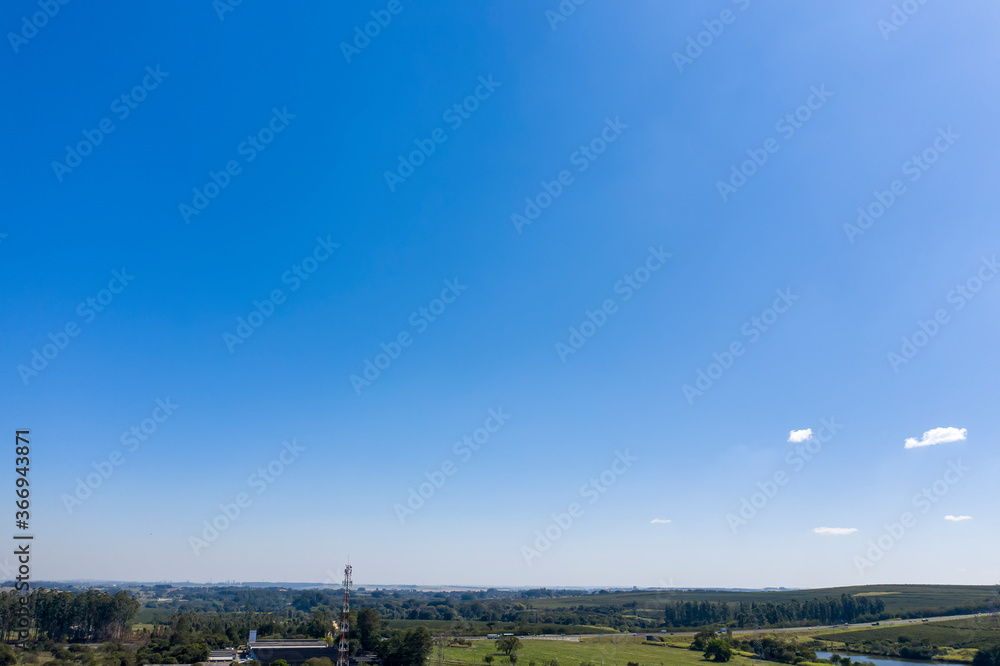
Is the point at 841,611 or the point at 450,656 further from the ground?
the point at 450,656

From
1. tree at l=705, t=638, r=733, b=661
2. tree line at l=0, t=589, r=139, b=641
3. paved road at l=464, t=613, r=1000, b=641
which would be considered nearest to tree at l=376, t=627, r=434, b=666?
paved road at l=464, t=613, r=1000, b=641

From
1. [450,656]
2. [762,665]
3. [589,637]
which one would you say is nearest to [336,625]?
[450,656]

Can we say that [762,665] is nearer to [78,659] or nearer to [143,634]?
[78,659]

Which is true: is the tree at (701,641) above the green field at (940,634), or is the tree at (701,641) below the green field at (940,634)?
above

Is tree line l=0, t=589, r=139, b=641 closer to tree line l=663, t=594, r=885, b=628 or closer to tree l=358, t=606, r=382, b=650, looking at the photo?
tree l=358, t=606, r=382, b=650

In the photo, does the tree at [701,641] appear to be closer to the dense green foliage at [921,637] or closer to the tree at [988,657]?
the dense green foliage at [921,637]

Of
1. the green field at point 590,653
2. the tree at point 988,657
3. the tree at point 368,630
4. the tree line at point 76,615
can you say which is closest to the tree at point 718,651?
the green field at point 590,653
